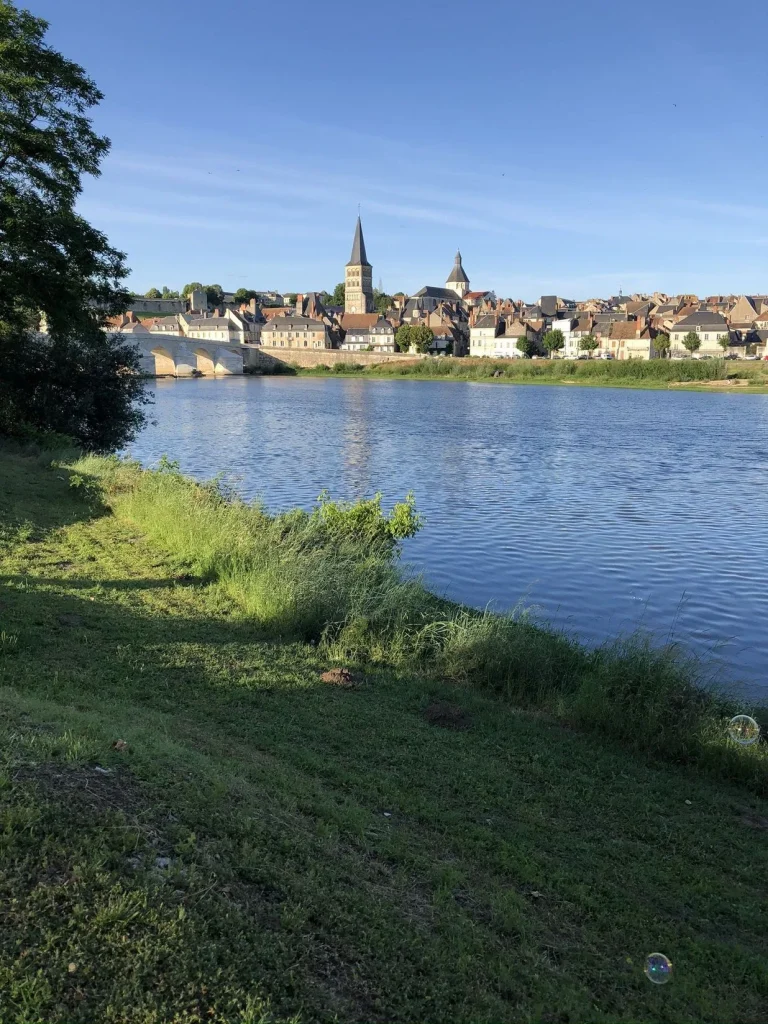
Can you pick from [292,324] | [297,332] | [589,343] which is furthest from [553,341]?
[292,324]

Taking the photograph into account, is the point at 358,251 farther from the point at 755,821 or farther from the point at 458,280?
the point at 755,821

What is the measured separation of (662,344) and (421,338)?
125ft

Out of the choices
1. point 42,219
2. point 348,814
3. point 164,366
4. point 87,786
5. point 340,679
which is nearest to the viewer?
point 87,786

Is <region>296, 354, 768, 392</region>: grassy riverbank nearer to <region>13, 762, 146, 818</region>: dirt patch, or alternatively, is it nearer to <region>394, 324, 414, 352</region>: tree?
<region>394, 324, 414, 352</region>: tree

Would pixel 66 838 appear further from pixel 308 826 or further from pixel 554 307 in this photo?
pixel 554 307

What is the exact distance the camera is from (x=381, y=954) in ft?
11.9

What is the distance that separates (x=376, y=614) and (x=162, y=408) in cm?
5322

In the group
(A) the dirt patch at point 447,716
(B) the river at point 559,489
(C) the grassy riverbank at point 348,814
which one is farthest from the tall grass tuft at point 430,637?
(B) the river at point 559,489

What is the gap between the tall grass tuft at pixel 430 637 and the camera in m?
7.82

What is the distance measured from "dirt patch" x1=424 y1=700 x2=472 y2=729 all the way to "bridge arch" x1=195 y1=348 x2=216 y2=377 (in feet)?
355

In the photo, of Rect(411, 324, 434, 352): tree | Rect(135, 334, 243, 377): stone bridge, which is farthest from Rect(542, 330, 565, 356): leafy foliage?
Rect(135, 334, 243, 377): stone bridge

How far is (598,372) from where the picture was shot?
3573 inches

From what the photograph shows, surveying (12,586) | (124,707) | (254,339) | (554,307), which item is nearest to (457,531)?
(12,586)

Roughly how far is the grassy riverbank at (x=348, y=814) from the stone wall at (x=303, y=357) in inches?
4207
